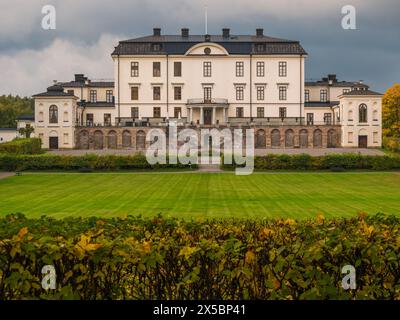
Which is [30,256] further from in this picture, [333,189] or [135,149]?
[135,149]

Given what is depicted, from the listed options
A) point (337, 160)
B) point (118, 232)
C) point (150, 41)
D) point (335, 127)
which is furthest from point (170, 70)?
point (118, 232)

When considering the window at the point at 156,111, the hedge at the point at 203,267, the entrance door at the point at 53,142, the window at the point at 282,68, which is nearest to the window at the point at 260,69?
the window at the point at 282,68

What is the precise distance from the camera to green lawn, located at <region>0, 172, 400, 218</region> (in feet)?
79.8

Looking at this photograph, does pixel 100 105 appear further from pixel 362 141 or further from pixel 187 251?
pixel 187 251

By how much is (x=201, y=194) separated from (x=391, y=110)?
56.3 metres

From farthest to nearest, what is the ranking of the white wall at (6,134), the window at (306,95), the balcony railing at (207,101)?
the white wall at (6,134) < the window at (306,95) < the balcony railing at (207,101)

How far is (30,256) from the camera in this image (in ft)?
22.5

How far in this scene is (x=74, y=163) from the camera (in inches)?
1874

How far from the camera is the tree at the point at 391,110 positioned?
80.4 m

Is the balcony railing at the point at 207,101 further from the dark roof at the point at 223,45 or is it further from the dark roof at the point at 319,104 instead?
the dark roof at the point at 319,104

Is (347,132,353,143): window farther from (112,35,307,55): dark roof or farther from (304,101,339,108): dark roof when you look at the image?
(112,35,307,55): dark roof

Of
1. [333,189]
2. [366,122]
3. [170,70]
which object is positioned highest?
[170,70]

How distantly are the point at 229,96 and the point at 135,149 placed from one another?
1343 centimetres

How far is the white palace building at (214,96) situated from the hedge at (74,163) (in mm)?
24058
